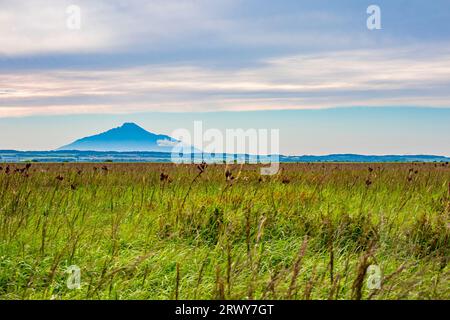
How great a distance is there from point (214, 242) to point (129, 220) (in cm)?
141

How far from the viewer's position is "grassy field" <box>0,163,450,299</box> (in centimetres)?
377

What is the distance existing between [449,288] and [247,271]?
62.6 inches

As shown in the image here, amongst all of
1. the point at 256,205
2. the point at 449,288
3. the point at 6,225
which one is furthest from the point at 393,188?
the point at 6,225

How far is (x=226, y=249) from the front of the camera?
4.91 m

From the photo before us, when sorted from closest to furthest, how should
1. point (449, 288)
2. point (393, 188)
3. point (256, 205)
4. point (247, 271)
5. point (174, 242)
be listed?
point (449, 288)
point (247, 271)
point (174, 242)
point (256, 205)
point (393, 188)

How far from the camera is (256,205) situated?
7348 mm

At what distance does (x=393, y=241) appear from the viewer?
523 cm

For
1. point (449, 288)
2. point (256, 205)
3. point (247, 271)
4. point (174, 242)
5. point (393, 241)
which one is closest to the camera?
point (449, 288)

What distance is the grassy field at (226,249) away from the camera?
12.4 feet

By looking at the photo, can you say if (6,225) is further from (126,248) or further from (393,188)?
(393,188)

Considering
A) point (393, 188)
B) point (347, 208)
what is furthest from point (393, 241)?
point (393, 188)
